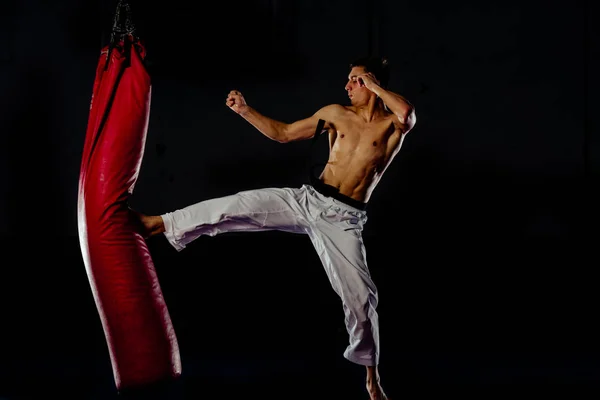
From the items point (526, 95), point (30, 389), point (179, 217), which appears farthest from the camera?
point (526, 95)

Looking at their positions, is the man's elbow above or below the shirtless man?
above

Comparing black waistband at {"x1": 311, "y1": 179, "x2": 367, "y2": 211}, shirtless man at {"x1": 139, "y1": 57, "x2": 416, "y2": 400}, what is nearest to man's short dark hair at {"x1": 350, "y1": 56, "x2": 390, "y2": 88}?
shirtless man at {"x1": 139, "y1": 57, "x2": 416, "y2": 400}

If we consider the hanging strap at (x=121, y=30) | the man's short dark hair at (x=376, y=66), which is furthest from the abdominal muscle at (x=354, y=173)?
the hanging strap at (x=121, y=30)

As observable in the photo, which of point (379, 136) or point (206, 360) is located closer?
point (379, 136)

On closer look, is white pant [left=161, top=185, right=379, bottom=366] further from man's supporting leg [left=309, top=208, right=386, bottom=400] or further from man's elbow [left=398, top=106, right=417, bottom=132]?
man's elbow [left=398, top=106, right=417, bottom=132]

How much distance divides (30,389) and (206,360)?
1020mm

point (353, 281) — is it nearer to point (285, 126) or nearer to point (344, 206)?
point (344, 206)

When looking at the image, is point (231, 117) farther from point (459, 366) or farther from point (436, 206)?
point (459, 366)

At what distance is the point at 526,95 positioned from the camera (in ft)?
12.8

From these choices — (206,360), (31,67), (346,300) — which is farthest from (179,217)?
(31,67)

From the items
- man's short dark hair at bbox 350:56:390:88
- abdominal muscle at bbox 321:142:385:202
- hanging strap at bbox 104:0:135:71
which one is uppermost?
hanging strap at bbox 104:0:135:71

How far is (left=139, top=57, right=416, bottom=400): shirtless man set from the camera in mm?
2795

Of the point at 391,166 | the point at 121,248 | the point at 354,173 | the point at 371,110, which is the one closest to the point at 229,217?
the point at 121,248

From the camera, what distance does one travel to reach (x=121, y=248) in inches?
106
